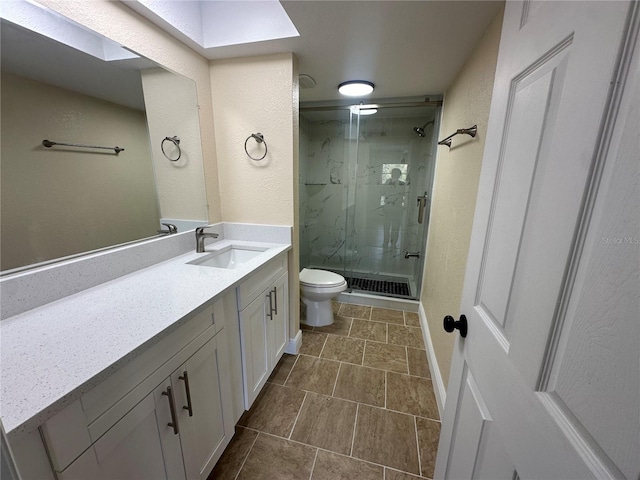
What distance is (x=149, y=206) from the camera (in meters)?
1.39

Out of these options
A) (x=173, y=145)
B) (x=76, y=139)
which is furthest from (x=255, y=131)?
(x=76, y=139)

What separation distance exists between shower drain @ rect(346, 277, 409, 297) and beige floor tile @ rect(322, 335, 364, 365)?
900mm

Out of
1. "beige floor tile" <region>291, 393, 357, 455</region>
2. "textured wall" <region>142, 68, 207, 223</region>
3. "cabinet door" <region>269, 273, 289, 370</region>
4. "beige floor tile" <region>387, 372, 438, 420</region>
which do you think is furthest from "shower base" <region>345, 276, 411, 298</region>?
"textured wall" <region>142, 68, 207, 223</region>

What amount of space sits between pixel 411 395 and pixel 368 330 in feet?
2.47

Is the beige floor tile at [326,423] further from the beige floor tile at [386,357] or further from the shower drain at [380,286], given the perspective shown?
the shower drain at [380,286]

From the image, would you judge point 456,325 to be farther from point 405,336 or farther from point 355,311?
point 355,311

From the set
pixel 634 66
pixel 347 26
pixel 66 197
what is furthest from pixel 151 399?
pixel 347 26

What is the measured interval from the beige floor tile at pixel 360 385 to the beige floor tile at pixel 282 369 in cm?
37

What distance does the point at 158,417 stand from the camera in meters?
0.82

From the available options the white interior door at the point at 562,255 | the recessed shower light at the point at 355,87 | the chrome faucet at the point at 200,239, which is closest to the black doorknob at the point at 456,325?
the white interior door at the point at 562,255

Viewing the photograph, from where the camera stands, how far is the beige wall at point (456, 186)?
4.09ft

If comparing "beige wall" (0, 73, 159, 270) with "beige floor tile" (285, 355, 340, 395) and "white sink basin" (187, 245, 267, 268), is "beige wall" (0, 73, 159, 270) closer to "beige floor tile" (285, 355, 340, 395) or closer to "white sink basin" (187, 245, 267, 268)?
"white sink basin" (187, 245, 267, 268)

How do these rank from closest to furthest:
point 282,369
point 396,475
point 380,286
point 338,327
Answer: point 396,475, point 282,369, point 338,327, point 380,286

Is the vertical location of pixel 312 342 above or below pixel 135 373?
below
